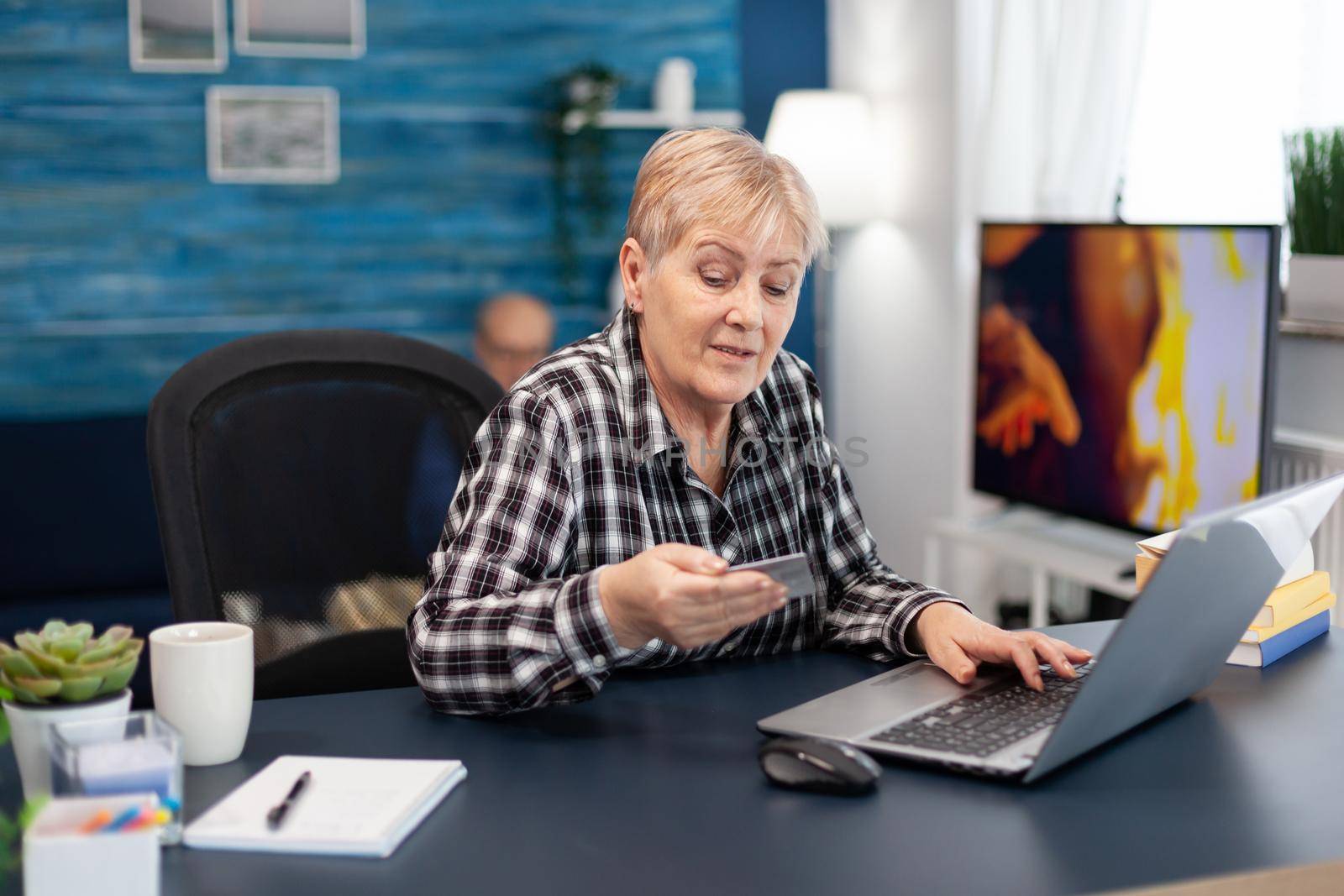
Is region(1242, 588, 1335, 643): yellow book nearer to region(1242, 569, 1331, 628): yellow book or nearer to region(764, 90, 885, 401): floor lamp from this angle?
region(1242, 569, 1331, 628): yellow book

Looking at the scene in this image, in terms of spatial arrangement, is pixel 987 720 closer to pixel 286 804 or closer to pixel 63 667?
pixel 286 804

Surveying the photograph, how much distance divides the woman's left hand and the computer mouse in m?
Result: 0.28

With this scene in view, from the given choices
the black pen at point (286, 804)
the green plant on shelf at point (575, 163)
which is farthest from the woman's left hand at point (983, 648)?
the green plant on shelf at point (575, 163)

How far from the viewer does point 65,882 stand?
30.6 inches

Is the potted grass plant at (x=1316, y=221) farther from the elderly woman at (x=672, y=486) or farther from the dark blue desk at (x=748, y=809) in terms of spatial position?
the dark blue desk at (x=748, y=809)

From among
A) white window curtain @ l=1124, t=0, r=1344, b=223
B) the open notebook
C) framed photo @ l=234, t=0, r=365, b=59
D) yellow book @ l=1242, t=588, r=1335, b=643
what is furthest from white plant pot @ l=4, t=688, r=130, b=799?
framed photo @ l=234, t=0, r=365, b=59

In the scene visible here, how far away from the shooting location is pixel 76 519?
347 centimetres

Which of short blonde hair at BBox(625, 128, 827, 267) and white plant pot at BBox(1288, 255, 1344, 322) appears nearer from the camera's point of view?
short blonde hair at BBox(625, 128, 827, 267)

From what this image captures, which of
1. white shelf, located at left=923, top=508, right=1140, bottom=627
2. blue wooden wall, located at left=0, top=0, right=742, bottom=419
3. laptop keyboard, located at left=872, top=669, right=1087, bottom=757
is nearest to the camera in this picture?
laptop keyboard, located at left=872, top=669, right=1087, bottom=757

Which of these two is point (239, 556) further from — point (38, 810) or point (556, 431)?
point (38, 810)

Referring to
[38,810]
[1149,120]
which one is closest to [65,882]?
[38,810]

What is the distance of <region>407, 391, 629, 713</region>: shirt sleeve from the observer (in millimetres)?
1195

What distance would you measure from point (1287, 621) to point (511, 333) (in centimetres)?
333

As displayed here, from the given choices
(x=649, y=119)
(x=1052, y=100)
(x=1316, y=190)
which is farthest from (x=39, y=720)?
(x=649, y=119)
